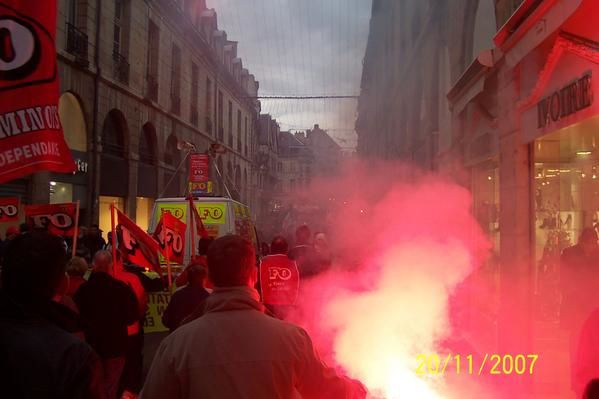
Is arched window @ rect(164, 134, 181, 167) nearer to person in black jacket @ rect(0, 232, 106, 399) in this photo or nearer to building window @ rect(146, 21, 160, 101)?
building window @ rect(146, 21, 160, 101)

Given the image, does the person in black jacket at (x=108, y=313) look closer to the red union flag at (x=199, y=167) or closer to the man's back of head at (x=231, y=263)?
the man's back of head at (x=231, y=263)

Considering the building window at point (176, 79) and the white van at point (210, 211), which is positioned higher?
the building window at point (176, 79)

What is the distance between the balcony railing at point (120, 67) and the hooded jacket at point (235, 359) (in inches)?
700

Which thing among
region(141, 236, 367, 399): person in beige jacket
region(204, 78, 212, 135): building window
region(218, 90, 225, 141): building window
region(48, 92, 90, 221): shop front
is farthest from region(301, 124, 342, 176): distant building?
region(141, 236, 367, 399): person in beige jacket

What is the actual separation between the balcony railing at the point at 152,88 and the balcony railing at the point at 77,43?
5244 millimetres

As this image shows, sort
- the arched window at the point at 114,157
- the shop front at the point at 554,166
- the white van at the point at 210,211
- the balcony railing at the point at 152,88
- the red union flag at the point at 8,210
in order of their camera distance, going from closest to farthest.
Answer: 1. the shop front at the point at 554,166
2. the red union flag at the point at 8,210
3. the white van at the point at 210,211
4. the arched window at the point at 114,157
5. the balcony railing at the point at 152,88

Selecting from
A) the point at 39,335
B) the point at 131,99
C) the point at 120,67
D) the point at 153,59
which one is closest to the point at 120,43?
the point at 120,67

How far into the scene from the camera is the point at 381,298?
21.0ft

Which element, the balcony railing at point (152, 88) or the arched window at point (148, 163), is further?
the balcony railing at point (152, 88)

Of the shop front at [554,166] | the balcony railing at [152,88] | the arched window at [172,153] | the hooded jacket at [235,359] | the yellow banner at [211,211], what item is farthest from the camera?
the arched window at [172,153]

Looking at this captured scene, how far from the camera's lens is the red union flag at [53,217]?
25.8 ft

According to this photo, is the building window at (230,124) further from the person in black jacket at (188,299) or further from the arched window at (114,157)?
the person in black jacket at (188,299)

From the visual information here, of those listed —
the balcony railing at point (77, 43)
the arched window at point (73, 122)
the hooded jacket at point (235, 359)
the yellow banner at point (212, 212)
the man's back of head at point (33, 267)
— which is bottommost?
the hooded jacket at point (235, 359)
